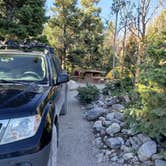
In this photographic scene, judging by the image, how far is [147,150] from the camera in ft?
13.4

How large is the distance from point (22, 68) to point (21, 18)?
27.2 ft

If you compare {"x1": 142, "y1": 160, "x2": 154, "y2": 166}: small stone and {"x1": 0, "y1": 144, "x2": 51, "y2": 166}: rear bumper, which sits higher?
{"x1": 0, "y1": 144, "x2": 51, "y2": 166}: rear bumper

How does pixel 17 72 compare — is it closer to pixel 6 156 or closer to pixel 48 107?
pixel 48 107

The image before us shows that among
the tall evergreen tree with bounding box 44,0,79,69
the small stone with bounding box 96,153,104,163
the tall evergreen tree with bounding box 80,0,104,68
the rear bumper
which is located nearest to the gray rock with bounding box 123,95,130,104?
the small stone with bounding box 96,153,104,163

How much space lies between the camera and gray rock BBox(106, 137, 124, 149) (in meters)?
4.52

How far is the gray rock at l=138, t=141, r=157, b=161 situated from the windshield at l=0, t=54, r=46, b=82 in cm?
186

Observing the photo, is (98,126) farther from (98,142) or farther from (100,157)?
(100,157)

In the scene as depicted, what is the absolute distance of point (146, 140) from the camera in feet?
14.3

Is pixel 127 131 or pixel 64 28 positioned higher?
pixel 64 28

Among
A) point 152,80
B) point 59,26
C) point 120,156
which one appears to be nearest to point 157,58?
point 152,80

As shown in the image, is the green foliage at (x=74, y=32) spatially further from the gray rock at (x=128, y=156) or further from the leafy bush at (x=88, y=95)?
the gray rock at (x=128, y=156)

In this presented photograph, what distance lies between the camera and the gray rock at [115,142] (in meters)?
4.52

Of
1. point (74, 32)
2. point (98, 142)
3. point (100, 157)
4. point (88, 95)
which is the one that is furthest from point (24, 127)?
point (74, 32)

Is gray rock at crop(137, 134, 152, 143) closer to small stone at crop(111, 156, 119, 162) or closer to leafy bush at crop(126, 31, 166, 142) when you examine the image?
leafy bush at crop(126, 31, 166, 142)
